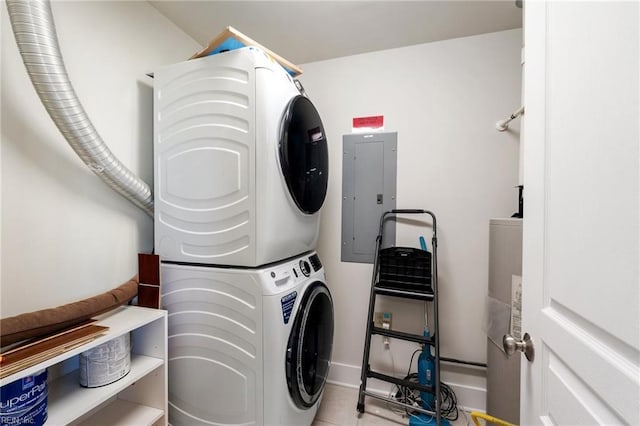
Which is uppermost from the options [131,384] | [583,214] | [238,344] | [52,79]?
[52,79]

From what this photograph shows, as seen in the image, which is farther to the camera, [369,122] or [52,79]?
[369,122]

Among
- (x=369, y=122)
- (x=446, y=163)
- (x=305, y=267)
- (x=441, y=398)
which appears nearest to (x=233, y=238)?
(x=305, y=267)

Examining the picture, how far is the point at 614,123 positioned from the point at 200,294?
145cm

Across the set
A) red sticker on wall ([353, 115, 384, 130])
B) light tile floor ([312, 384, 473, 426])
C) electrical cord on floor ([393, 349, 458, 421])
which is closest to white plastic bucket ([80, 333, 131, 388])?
light tile floor ([312, 384, 473, 426])

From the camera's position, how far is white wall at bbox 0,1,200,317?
1011 mm

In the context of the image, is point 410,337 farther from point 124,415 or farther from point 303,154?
point 124,415

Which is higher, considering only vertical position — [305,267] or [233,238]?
[233,238]

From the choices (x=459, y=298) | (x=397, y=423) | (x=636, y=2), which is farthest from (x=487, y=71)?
(x=397, y=423)

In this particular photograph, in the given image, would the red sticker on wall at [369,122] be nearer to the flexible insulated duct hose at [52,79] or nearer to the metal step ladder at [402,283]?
the metal step ladder at [402,283]

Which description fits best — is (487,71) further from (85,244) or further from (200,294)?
(85,244)

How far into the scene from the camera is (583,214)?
0.50 m

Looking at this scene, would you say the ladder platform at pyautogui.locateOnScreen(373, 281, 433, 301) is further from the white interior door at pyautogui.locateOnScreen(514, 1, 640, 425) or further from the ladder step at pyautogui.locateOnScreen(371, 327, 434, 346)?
the white interior door at pyautogui.locateOnScreen(514, 1, 640, 425)

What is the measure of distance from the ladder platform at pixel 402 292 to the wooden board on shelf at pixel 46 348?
1.45 metres

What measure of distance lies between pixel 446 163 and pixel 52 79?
211 cm
